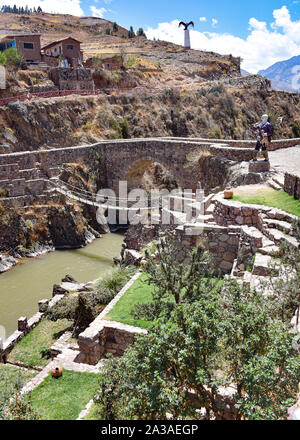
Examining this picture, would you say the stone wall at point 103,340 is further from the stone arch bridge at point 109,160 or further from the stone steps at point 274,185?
the stone arch bridge at point 109,160

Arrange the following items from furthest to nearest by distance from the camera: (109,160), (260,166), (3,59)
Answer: (3,59)
(109,160)
(260,166)

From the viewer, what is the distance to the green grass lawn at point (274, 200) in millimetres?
10039

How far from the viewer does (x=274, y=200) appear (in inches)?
429

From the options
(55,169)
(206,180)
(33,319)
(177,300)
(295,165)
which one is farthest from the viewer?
(55,169)

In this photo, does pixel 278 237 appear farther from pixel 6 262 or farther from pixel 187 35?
pixel 187 35

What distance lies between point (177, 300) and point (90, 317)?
377 cm

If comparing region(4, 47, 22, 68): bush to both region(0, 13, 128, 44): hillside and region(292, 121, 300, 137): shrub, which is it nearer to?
region(292, 121, 300, 137): shrub

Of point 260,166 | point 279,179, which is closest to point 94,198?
point 260,166

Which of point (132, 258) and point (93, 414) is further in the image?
point (132, 258)

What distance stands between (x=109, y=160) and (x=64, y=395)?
19.7m

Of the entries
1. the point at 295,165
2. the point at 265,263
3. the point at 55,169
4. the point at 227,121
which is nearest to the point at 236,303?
the point at 265,263

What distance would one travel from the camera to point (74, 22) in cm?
8119

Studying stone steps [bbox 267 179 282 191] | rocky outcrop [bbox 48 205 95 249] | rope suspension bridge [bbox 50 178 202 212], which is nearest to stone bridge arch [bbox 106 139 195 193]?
rope suspension bridge [bbox 50 178 202 212]

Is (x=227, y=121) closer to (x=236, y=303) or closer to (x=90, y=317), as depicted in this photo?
(x=90, y=317)
